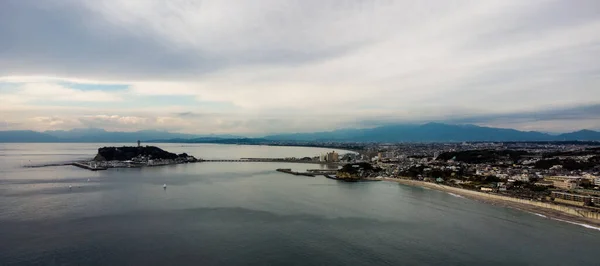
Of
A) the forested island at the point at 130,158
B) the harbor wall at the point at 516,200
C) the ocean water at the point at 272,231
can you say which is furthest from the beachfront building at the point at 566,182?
the forested island at the point at 130,158

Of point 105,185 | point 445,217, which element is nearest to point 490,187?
point 445,217

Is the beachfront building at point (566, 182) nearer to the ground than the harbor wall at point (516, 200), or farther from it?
Result: farther from it

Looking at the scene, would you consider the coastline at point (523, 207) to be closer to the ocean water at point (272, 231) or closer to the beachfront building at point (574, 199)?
the ocean water at point (272, 231)

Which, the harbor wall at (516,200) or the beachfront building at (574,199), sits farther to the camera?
the beachfront building at (574,199)

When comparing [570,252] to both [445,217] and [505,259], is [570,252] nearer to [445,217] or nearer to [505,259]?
[505,259]

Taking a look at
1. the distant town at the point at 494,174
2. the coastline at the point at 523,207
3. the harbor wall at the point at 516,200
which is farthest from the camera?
the distant town at the point at 494,174

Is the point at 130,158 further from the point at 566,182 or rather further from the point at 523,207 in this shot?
the point at 566,182

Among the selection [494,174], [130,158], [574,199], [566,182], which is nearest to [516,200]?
[574,199]

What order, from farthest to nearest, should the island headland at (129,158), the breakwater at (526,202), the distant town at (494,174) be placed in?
the island headland at (129,158), the distant town at (494,174), the breakwater at (526,202)
